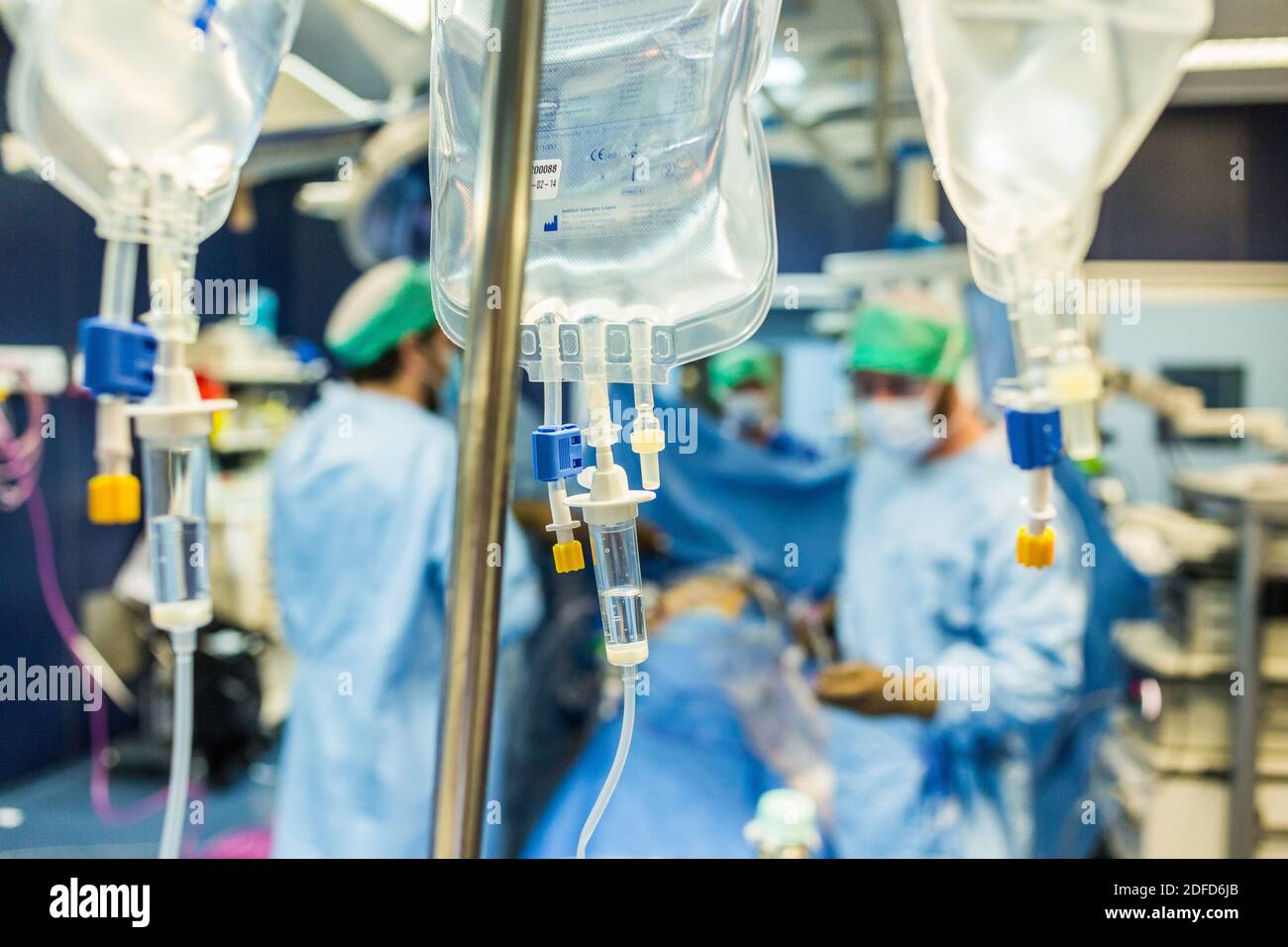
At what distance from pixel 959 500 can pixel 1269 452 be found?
97 cm

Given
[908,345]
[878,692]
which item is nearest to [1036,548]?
[878,692]

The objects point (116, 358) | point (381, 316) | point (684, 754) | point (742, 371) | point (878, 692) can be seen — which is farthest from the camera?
point (742, 371)

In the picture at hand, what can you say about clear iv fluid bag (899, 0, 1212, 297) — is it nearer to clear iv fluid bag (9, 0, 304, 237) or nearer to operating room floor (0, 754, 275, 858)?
clear iv fluid bag (9, 0, 304, 237)

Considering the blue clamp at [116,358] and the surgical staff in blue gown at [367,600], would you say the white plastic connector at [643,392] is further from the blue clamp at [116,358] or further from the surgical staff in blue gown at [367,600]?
the surgical staff in blue gown at [367,600]

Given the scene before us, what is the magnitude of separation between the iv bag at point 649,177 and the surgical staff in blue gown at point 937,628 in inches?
47.0

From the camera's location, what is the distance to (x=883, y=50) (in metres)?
1.82

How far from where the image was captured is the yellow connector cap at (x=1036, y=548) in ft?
1.54

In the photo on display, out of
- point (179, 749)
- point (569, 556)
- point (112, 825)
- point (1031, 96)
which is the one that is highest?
point (1031, 96)

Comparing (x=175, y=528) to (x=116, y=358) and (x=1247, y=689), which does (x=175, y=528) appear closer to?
(x=116, y=358)

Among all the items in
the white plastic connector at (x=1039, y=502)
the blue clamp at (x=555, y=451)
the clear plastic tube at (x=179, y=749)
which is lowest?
the clear plastic tube at (x=179, y=749)

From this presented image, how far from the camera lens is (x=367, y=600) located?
1571 millimetres

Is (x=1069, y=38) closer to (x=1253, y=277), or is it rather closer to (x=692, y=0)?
(x=692, y=0)

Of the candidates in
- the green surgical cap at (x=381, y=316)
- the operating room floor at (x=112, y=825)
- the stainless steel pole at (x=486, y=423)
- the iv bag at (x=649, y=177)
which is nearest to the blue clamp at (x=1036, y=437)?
the iv bag at (x=649, y=177)

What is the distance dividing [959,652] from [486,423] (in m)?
1.33
